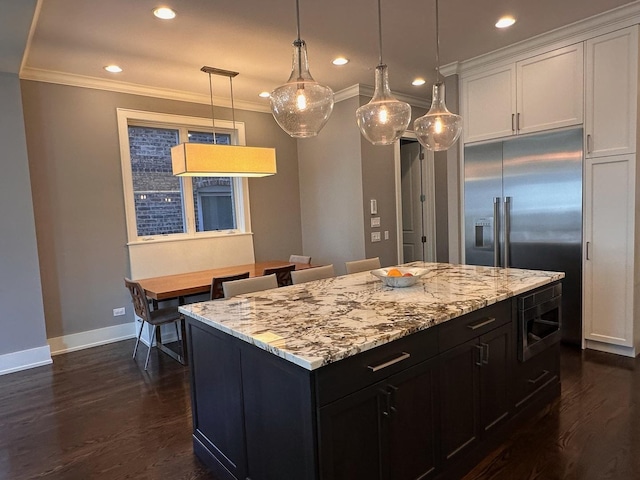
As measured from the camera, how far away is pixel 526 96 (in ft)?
12.7

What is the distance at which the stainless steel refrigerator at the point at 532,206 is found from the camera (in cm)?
Result: 367

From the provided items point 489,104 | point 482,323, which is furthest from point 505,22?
point 482,323

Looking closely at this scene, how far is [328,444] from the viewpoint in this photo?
146 cm

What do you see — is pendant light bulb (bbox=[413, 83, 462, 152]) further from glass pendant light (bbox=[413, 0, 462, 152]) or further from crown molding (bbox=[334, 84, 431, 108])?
crown molding (bbox=[334, 84, 431, 108])

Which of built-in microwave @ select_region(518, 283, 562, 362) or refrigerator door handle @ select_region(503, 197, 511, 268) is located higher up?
refrigerator door handle @ select_region(503, 197, 511, 268)

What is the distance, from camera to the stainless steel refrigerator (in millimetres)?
3668

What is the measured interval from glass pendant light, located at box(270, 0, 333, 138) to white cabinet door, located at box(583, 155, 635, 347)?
8.68 ft

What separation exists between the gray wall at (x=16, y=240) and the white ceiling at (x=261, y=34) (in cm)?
52

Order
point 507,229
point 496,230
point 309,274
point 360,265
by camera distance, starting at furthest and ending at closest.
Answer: point 496,230 < point 507,229 < point 360,265 < point 309,274

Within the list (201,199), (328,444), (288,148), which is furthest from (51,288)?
(328,444)

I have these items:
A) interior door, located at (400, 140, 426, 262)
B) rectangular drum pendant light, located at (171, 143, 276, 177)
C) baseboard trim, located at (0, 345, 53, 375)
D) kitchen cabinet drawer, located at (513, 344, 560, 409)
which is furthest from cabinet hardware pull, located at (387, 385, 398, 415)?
interior door, located at (400, 140, 426, 262)

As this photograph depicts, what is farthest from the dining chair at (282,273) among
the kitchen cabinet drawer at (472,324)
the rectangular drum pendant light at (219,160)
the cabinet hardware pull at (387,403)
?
the cabinet hardware pull at (387,403)

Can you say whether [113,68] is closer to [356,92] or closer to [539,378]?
[356,92]

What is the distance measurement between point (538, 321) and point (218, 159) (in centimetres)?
301
